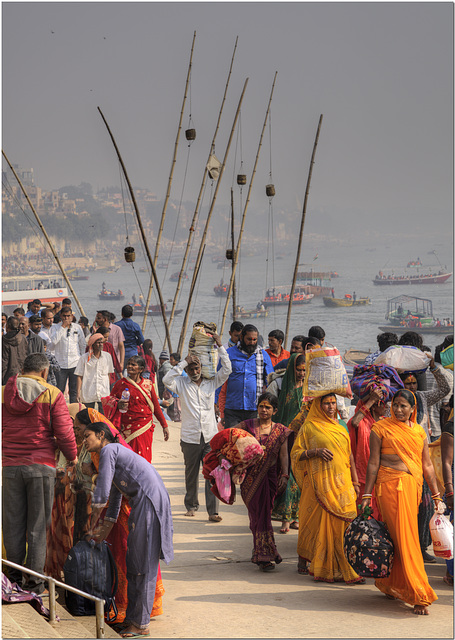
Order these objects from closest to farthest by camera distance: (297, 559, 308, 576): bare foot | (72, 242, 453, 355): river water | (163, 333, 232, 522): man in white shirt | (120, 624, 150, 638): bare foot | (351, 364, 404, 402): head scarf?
(120, 624, 150, 638): bare foot < (297, 559, 308, 576): bare foot < (351, 364, 404, 402): head scarf < (163, 333, 232, 522): man in white shirt < (72, 242, 453, 355): river water

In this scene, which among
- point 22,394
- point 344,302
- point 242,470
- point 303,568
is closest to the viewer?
point 22,394

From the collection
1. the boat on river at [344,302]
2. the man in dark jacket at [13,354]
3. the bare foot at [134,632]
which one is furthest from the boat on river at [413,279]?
the bare foot at [134,632]

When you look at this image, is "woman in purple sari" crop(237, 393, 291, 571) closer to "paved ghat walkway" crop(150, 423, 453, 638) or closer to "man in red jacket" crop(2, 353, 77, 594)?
"paved ghat walkway" crop(150, 423, 453, 638)

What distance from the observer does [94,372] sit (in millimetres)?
8250

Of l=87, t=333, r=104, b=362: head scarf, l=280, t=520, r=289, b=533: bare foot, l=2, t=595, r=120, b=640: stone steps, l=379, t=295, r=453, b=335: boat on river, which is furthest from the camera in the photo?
l=379, t=295, r=453, b=335: boat on river

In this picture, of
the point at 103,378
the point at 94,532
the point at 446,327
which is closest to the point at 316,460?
the point at 94,532

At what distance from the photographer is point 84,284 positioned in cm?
12506

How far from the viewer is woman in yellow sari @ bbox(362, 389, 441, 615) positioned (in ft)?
15.0

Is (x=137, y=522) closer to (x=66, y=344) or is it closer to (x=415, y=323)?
(x=66, y=344)

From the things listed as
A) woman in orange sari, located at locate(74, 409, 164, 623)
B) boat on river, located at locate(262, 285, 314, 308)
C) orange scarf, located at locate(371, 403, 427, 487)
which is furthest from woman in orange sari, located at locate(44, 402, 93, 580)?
boat on river, located at locate(262, 285, 314, 308)

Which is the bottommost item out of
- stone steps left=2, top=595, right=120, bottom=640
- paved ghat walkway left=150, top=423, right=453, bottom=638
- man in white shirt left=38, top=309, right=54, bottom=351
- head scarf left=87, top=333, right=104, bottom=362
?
paved ghat walkway left=150, top=423, right=453, bottom=638

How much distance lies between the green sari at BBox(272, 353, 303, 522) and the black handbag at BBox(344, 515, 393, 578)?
64.8 inches

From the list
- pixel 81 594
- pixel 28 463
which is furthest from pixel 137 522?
pixel 28 463

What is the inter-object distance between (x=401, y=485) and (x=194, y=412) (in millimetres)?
2333
